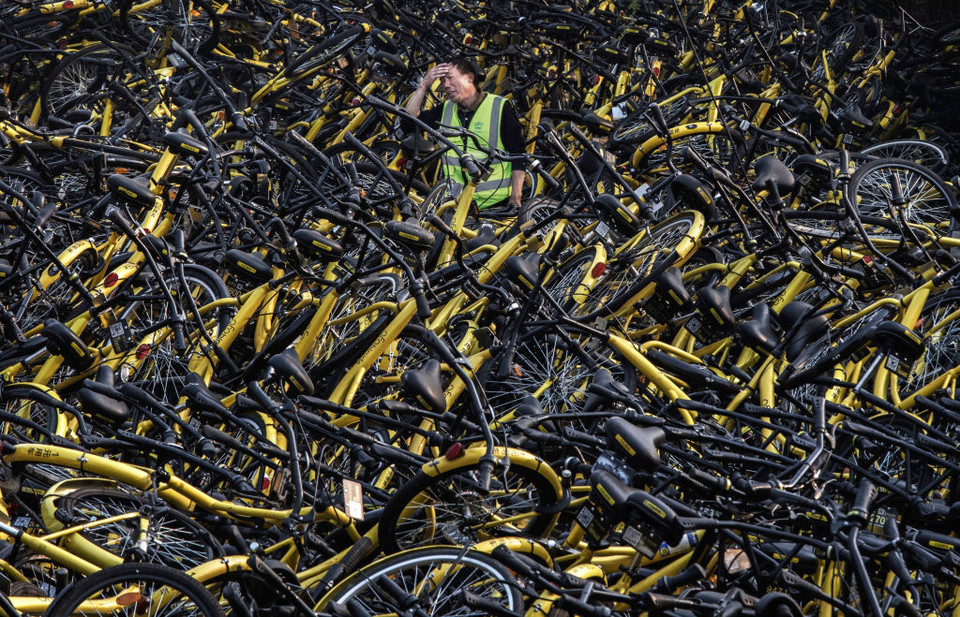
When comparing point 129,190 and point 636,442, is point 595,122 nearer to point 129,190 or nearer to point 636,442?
point 129,190

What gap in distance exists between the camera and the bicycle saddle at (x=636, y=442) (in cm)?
404

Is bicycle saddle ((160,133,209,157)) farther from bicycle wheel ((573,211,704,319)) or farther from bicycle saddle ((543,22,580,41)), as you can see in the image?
bicycle saddle ((543,22,580,41))

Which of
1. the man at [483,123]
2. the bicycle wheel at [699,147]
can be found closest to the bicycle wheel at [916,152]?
the bicycle wheel at [699,147]

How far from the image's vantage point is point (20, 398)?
5.98m

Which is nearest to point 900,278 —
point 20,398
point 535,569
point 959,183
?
point 959,183

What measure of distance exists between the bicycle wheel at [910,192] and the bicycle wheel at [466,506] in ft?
13.1

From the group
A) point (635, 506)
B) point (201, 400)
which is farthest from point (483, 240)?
point (635, 506)

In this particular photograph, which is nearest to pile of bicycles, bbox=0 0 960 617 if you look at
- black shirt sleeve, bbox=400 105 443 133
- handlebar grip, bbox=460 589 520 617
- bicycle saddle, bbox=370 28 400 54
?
handlebar grip, bbox=460 589 520 617

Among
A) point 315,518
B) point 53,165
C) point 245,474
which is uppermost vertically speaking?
point 315,518

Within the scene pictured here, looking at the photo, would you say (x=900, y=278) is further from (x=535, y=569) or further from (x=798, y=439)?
(x=535, y=569)

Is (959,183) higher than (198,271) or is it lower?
higher

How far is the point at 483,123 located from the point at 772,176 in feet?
10.4

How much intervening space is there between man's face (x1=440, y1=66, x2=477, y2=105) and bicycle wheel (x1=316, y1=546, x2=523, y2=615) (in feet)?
18.3

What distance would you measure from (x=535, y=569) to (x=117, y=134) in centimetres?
700
